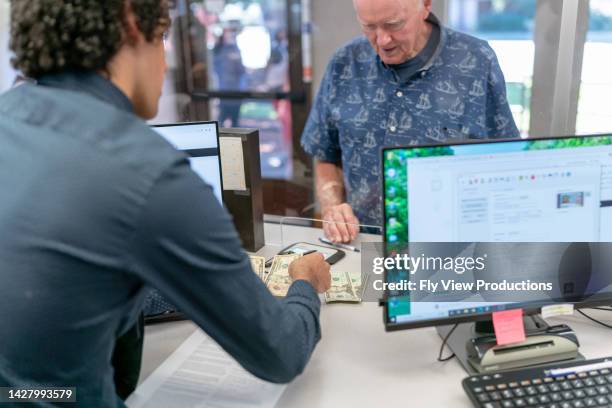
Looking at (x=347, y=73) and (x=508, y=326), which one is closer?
(x=508, y=326)

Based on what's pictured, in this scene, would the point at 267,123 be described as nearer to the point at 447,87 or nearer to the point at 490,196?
the point at 447,87

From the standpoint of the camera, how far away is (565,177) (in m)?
1.04

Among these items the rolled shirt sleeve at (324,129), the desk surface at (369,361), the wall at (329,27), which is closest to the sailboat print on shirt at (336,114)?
the rolled shirt sleeve at (324,129)

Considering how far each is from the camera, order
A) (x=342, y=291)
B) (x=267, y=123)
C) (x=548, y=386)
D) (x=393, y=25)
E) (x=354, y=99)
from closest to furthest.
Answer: (x=548, y=386) < (x=342, y=291) < (x=393, y=25) < (x=354, y=99) < (x=267, y=123)

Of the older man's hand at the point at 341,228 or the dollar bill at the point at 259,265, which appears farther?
the older man's hand at the point at 341,228

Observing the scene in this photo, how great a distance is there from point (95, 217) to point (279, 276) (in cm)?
72

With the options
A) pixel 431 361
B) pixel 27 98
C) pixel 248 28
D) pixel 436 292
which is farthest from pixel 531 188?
pixel 248 28

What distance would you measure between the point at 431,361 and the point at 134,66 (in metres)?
0.76

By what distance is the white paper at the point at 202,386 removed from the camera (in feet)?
3.32

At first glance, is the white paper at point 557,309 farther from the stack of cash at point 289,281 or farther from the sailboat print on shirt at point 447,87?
the sailboat print on shirt at point 447,87

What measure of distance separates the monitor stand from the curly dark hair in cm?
81

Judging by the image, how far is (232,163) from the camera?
159 centimetres

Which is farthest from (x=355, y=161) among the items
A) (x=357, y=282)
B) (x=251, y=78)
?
(x=251, y=78)

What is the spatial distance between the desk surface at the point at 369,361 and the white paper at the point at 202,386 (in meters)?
0.03
